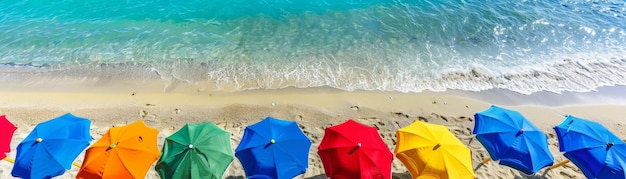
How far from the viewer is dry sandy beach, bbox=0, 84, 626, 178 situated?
1036cm

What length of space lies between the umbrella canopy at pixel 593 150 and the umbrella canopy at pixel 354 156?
4380 mm

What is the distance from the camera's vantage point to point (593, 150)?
7602mm

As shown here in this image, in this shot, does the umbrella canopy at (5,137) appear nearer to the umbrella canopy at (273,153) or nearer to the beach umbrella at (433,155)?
the umbrella canopy at (273,153)

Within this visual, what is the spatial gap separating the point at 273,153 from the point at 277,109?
12.8 ft

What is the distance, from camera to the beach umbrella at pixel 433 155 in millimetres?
7259

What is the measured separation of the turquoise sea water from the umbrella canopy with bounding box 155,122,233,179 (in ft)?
16.0

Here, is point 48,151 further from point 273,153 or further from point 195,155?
point 273,153

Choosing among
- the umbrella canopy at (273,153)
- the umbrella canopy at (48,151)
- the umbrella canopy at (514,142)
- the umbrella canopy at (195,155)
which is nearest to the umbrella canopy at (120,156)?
the umbrella canopy at (195,155)

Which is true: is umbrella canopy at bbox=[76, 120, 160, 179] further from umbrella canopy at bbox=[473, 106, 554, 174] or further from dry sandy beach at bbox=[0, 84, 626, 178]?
umbrella canopy at bbox=[473, 106, 554, 174]

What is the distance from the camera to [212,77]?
13.0 meters

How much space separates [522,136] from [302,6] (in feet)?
44.7

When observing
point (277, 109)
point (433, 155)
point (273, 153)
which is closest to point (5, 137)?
point (273, 153)

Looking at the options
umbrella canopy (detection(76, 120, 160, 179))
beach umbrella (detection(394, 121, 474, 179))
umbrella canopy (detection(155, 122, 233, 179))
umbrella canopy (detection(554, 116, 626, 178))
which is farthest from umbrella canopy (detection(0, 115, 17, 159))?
umbrella canopy (detection(554, 116, 626, 178))

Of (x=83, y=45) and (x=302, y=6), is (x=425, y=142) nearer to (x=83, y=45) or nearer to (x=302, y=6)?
(x=302, y=6)
